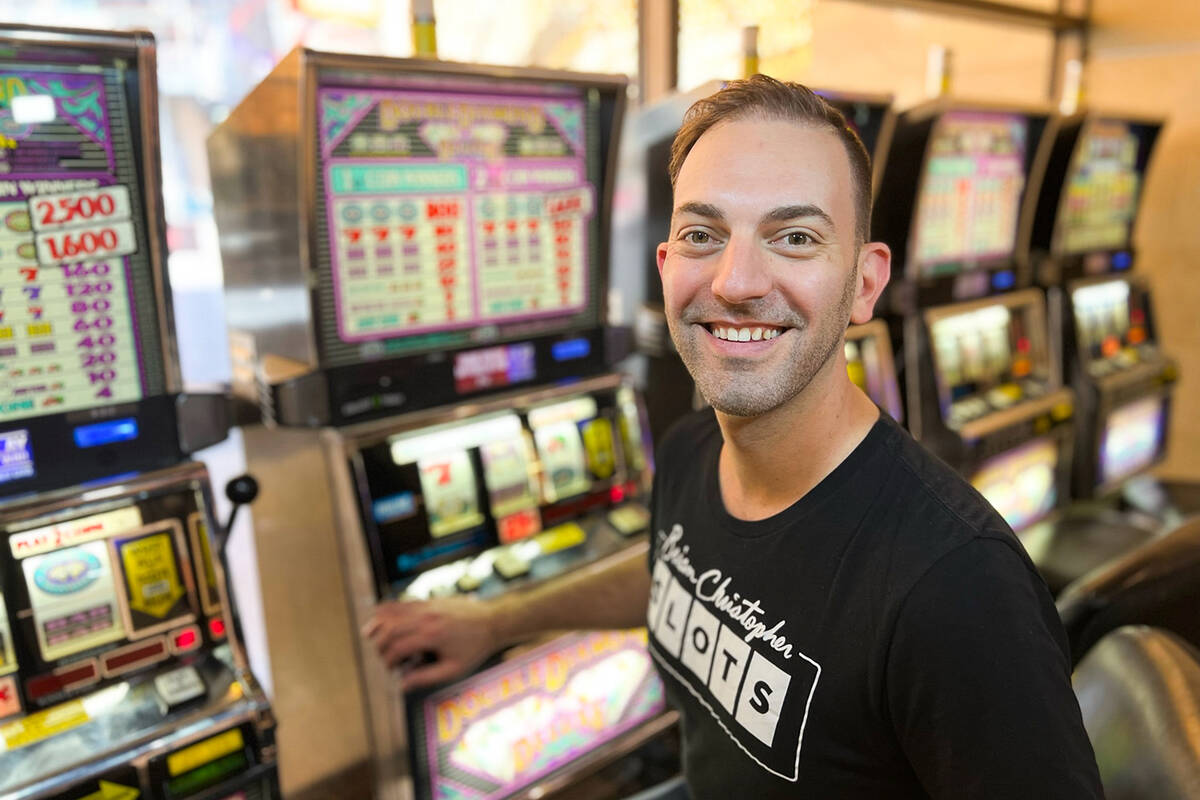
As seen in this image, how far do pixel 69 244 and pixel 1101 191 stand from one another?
4.44 m

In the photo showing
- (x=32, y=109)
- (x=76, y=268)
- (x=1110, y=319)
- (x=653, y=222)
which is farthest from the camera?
(x=1110, y=319)

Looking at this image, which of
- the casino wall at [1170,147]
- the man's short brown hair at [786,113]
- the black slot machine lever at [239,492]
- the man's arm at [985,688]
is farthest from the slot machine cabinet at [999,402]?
the black slot machine lever at [239,492]

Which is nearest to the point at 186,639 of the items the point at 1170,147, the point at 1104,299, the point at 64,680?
the point at 64,680

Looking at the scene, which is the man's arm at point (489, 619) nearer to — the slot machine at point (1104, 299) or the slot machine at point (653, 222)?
the slot machine at point (653, 222)

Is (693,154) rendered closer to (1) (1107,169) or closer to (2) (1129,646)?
(2) (1129,646)

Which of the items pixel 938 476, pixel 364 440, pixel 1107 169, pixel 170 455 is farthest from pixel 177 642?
pixel 1107 169

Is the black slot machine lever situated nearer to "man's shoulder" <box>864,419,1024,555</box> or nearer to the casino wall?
"man's shoulder" <box>864,419,1024,555</box>

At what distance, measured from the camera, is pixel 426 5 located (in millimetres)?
2047

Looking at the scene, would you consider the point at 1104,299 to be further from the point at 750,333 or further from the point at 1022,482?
the point at 750,333

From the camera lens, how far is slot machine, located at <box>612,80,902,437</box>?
2699 mm

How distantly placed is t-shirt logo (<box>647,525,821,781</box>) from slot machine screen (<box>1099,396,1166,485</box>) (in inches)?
135

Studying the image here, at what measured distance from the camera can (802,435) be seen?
1.29 m

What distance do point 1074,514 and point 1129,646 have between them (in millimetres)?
2884

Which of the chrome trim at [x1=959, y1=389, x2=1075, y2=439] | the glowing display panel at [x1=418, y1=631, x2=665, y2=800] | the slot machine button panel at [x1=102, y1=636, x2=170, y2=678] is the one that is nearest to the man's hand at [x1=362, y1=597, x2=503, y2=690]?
the glowing display panel at [x1=418, y1=631, x2=665, y2=800]
